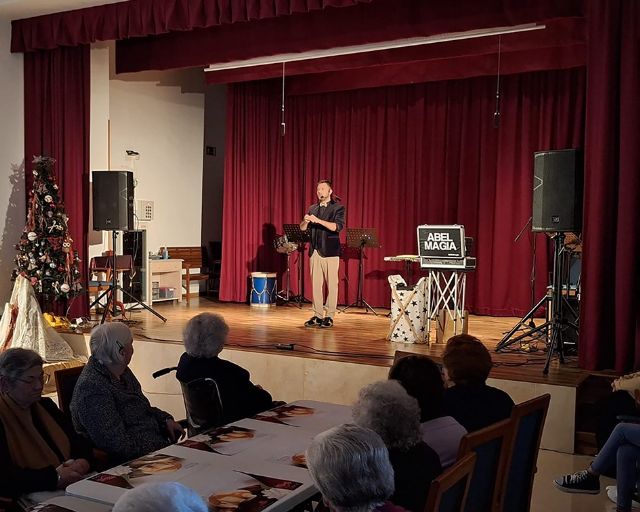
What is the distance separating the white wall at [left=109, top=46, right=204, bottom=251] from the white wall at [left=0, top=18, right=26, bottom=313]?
5.11 ft

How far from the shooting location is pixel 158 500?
4.27 feet

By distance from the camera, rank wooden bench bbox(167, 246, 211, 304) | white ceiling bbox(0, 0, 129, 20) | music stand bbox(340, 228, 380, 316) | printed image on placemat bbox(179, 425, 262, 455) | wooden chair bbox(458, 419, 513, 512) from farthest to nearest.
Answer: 1. wooden bench bbox(167, 246, 211, 304)
2. music stand bbox(340, 228, 380, 316)
3. white ceiling bbox(0, 0, 129, 20)
4. printed image on placemat bbox(179, 425, 262, 455)
5. wooden chair bbox(458, 419, 513, 512)

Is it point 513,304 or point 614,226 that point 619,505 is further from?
point 513,304

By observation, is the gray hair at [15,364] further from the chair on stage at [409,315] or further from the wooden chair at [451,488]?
the chair on stage at [409,315]

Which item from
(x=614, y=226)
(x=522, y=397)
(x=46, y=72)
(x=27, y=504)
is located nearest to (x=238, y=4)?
(x=46, y=72)

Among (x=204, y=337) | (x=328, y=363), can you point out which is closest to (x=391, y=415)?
(x=204, y=337)

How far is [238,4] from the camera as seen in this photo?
6.30 meters

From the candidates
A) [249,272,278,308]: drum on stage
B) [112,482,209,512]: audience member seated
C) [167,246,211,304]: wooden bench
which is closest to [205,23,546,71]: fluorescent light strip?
[249,272,278,308]: drum on stage

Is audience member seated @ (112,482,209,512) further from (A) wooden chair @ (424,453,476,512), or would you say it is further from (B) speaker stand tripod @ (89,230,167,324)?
(B) speaker stand tripod @ (89,230,167,324)

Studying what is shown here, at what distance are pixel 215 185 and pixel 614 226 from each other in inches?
299

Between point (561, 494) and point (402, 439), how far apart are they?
2.44 metres

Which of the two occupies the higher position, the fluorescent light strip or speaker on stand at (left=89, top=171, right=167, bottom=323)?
the fluorescent light strip

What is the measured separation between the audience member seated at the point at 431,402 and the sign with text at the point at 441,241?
412 cm

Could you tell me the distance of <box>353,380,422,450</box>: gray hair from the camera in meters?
2.16
